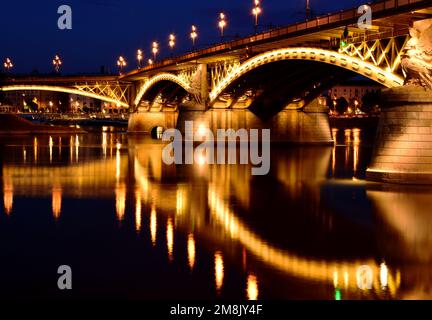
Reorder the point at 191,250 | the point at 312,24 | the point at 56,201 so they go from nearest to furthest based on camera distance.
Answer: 1. the point at 191,250
2. the point at 56,201
3. the point at 312,24

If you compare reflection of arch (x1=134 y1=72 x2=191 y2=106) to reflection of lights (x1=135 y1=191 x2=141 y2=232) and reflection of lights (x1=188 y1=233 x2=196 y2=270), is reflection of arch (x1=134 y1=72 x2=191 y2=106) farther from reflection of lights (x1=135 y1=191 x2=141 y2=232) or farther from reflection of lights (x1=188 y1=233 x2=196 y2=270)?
reflection of lights (x1=188 y1=233 x2=196 y2=270)

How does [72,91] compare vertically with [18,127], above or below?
above

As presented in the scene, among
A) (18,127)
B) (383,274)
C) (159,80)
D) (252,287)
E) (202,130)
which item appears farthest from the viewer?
(18,127)

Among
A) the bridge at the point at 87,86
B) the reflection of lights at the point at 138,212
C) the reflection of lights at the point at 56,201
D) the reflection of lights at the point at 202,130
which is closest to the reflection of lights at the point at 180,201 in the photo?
the reflection of lights at the point at 138,212

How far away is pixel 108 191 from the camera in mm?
24422

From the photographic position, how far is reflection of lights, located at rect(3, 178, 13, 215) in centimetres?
1998

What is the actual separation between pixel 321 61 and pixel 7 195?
844 inches

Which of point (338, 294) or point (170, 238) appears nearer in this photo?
point (338, 294)

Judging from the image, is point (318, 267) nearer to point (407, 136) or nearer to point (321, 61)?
point (407, 136)

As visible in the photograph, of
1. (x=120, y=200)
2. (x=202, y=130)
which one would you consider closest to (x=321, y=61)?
(x=120, y=200)

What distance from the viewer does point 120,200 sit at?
2198 centimetres

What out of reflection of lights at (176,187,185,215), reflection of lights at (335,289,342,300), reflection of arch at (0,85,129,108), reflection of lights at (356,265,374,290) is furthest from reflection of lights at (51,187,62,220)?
reflection of arch at (0,85,129,108)
